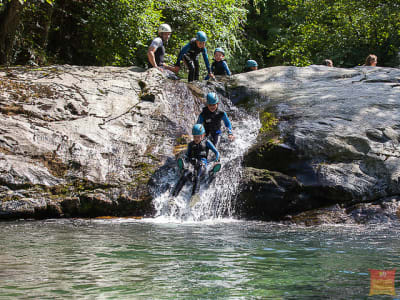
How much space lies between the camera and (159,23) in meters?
16.4

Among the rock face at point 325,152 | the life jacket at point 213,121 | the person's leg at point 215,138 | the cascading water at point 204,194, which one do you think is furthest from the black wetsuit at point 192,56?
the cascading water at point 204,194

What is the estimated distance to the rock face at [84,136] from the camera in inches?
306

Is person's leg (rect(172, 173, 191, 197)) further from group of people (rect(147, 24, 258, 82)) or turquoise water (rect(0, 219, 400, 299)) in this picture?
group of people (rect(147, 24, 258, 82))

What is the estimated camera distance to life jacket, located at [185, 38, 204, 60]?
1140 centimetres

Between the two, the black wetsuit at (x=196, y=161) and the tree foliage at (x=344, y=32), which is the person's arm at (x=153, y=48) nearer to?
the black wetsuit at (x=196, y=161)

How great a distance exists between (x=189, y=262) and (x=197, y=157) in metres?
4.61

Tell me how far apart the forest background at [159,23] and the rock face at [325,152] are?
587cm

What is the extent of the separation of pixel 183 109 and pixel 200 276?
7.14 m

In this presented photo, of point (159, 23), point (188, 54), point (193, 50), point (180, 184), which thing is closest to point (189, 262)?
point (180, 184)

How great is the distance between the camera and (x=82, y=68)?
11320 mm

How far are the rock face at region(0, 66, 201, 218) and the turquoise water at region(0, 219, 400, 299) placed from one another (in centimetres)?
156

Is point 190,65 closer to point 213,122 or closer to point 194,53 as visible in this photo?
point 194,53

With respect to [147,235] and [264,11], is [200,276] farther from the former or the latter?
[264,11]

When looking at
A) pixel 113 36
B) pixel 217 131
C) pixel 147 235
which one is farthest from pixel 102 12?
pixel 147 235
